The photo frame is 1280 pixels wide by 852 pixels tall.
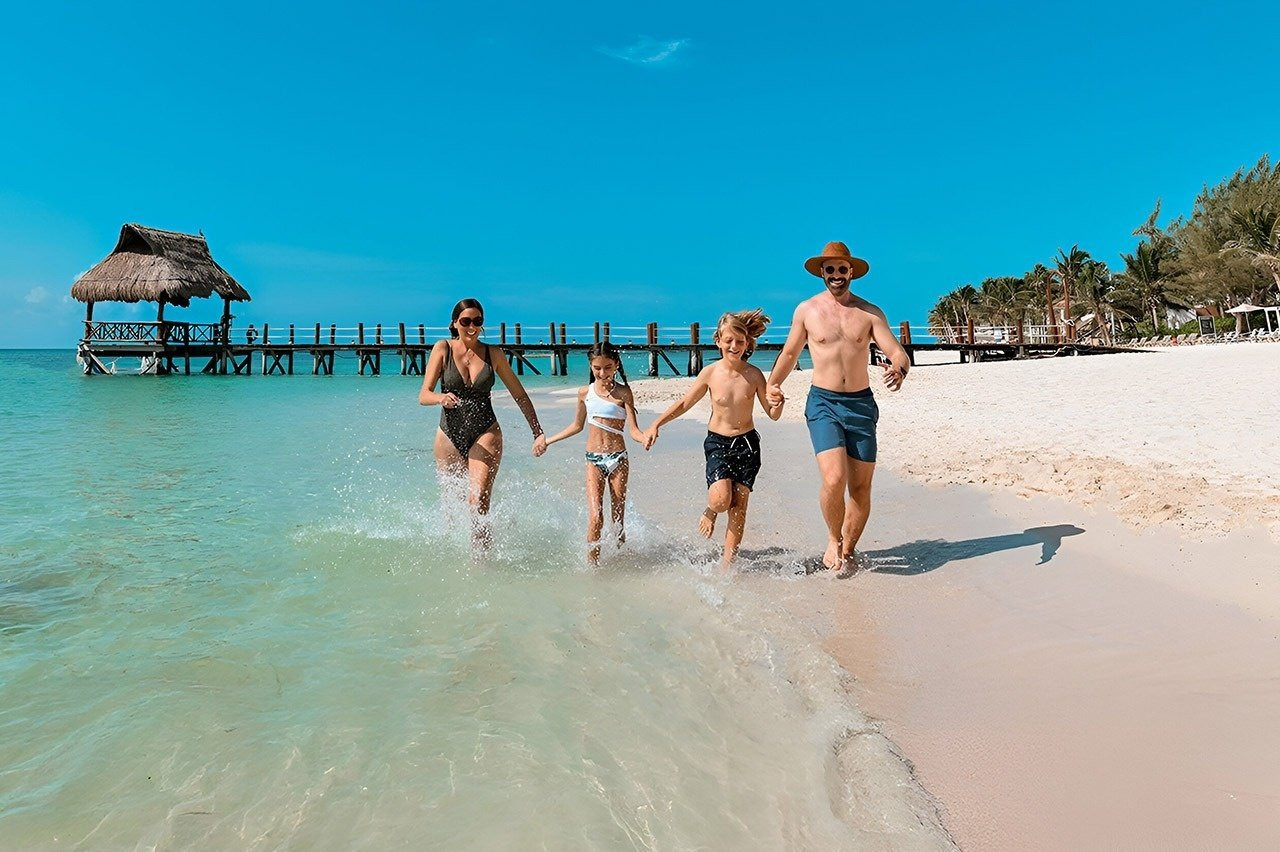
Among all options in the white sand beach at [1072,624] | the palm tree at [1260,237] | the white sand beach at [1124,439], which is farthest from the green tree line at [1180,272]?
the white sand beach at [1072,624]

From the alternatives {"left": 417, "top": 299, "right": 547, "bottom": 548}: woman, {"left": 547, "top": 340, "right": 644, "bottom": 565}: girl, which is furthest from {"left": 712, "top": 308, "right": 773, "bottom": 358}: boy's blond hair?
{"left": 417, "top": 299, "right": 547, "bottom": 548}: woman

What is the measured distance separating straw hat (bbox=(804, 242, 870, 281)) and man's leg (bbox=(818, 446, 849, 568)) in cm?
118

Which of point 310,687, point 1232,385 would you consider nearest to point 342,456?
point 310,687

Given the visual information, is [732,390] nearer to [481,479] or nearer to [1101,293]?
[481,479]

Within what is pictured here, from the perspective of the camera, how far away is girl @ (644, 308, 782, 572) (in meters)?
4.90

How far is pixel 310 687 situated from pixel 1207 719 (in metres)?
3.47

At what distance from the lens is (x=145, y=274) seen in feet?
132

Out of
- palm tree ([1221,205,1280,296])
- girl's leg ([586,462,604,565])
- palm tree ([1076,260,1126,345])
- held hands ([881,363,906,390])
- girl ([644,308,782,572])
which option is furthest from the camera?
palm tree ([1076,260,1126,345])

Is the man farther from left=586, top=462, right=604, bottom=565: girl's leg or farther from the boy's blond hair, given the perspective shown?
left=586, top=462, right=604, bottom=565: girl's leg

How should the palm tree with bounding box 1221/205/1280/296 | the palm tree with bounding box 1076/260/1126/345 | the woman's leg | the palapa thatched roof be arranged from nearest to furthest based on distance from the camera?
the woman's leg → the palapa thatched roof → the palm tree with bounding box 1221/205/1280/296 → the palm tree with bounding box 1076/260/1126/345

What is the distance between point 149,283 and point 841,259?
44.3 metres

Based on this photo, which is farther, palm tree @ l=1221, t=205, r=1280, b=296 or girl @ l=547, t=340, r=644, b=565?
palm tree @ l=1221, t=205, r=1280, b=296

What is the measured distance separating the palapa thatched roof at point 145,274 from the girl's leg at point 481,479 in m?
41.8

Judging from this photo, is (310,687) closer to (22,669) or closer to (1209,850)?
(22,669)
